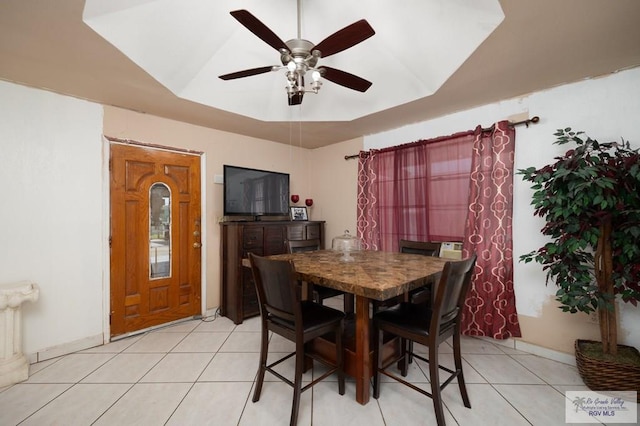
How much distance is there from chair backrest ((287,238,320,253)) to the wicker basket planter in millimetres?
2261

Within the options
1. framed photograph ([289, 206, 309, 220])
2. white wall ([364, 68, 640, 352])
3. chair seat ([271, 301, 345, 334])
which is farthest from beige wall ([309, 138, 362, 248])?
chair seat ([271, 301, 345, 334])

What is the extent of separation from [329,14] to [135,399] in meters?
3.05

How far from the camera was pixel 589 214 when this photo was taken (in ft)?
6.02

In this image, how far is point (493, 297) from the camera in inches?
96.9

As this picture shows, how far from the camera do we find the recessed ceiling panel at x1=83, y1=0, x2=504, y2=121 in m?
1.73

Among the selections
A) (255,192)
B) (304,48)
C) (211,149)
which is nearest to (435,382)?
(304,48)

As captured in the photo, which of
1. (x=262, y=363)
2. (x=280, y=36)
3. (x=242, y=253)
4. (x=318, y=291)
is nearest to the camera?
(x=262, y=363)

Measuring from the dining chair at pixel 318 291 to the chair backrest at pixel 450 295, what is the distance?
2.88 feet

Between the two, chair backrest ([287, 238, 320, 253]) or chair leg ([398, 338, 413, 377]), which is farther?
chair backrest ([287, 238, 320, 253])

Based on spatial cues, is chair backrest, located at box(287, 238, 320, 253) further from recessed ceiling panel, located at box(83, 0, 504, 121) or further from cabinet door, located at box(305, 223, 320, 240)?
recessed ceiling panel, located at box(83, 0, 504, 121)

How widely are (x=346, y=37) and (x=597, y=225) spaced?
2189mm

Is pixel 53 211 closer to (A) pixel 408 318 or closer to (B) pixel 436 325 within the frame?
(A) pixel 408 318

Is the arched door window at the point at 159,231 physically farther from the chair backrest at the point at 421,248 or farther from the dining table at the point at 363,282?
the chair backrest at the point at 421,248

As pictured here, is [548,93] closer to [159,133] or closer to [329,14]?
[329,14]
